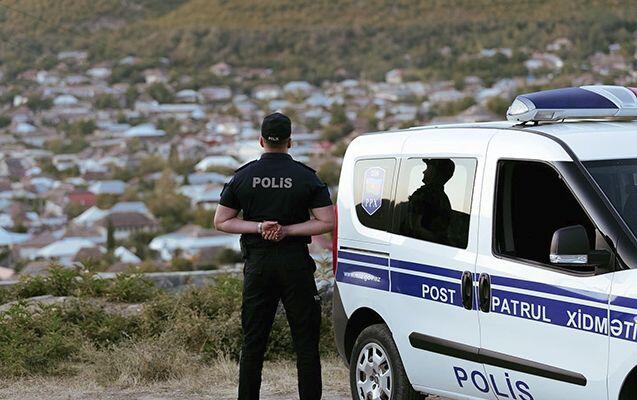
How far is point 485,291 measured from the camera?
17.3ft

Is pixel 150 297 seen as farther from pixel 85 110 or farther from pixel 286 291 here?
pixel 85 110

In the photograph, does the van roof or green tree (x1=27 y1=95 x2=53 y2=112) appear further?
green tree (x1=27 y1=95 x2=53 y2=112)

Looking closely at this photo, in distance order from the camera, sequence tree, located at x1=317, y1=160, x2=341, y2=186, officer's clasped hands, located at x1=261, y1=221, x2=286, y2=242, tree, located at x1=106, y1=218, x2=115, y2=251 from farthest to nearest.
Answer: tree, located at x1=106, y1=218, x2=115, y2=251 < tree, located at x1=317, y1=160, x2=341, y2=186 < officer's clasped hands, located at x1=261, y1=221, x2=286, y2=242

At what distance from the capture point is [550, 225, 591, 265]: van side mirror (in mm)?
4691

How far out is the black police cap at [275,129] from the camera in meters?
5.82

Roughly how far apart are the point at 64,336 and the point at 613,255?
5070 millimetres

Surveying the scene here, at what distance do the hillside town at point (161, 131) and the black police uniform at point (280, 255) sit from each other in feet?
158

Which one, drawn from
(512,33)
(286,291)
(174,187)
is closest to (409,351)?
(286,291)

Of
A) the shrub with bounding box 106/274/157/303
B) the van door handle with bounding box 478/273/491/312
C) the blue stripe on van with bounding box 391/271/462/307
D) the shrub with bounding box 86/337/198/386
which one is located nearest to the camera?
the van door handle with bounding box 478/273/491/312

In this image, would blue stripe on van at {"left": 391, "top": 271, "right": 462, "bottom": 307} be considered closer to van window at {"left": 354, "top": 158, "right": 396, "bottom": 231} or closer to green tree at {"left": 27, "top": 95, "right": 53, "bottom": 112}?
van window at {"left": 354, "top": 158, "right": 396, "bottom": 231}

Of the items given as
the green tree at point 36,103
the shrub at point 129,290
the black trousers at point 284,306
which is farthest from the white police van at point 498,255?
the green tree at point 36,103

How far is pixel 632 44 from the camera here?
231 ft

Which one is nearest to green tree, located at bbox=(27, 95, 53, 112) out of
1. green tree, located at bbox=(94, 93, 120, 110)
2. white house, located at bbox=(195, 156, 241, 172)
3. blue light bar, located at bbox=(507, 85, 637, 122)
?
green tree, located at bbox=(94, 93, 120, 110)

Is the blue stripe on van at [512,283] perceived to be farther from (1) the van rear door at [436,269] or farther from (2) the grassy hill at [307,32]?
(2) the grassy hill at [307,32]
